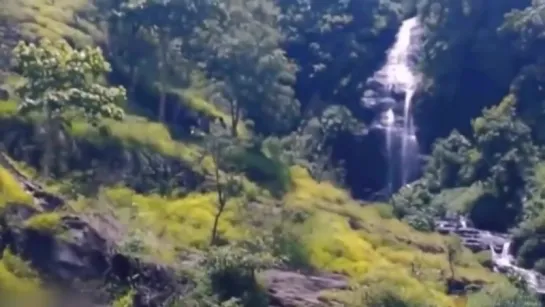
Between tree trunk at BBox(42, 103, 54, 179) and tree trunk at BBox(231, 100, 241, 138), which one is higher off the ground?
tree trunk at BBox(231, 100, 241, 138)

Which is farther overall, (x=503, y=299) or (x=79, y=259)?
(x=79, y=259)

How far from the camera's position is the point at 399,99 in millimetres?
68812

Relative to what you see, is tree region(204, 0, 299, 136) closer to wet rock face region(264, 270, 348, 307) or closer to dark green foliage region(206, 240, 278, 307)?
wet rock face region(264, 270, 348, 307)

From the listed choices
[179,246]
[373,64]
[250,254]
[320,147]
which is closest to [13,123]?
[179,246]

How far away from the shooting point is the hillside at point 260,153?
33.2 m

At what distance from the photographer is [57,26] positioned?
5375 cm

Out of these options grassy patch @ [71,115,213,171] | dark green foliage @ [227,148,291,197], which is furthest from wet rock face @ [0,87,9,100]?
dark green foliage @ [227,148,291,197]

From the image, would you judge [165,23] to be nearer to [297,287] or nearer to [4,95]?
[4,95]

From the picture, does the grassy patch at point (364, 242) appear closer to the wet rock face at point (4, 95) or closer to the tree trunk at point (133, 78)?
the tree trunk at point (133, 78)

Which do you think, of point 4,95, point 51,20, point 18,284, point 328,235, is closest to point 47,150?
point 4,95

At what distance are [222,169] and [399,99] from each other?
23422mm

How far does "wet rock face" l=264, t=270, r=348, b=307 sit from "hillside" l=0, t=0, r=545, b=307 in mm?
108

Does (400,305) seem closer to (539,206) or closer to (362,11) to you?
(539,206)

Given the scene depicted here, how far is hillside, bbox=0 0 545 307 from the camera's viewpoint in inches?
1308
